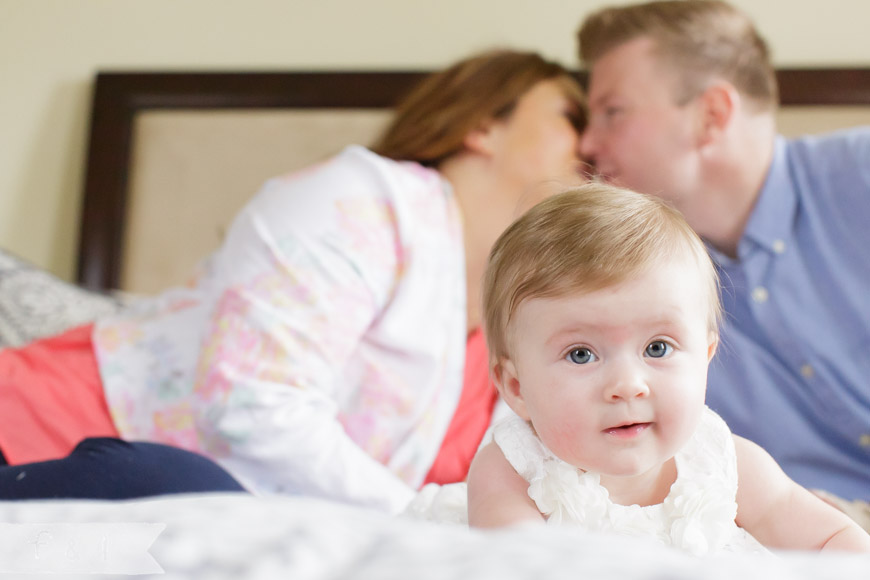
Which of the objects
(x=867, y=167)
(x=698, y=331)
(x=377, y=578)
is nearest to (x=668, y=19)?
(x=867, y=167)

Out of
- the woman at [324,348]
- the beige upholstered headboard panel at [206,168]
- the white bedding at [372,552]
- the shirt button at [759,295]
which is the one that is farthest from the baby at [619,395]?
the beige upholstered headboard panel at [206,168]

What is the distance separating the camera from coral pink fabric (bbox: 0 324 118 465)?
1099 millimetres

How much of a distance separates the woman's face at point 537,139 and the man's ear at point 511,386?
68 cm

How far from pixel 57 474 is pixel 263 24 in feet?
4.61

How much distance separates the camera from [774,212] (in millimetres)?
1308

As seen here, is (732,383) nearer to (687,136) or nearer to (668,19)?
(687,136)

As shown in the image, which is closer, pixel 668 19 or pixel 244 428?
pixel 244 428

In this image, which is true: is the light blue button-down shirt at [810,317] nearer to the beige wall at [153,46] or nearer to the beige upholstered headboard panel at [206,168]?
the beige wall at [153,46]

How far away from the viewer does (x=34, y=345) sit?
4.21 ft

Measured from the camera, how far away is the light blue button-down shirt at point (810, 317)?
1132mm

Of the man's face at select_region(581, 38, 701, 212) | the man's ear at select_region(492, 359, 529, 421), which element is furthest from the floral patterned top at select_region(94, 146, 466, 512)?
the man's ear at select_region(492, 359, 529, 421)

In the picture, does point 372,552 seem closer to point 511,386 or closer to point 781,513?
point 511,386

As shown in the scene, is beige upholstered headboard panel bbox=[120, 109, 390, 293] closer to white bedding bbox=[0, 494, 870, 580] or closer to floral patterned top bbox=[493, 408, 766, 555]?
floral patterned top bbox=[493, 408, 766, 555]

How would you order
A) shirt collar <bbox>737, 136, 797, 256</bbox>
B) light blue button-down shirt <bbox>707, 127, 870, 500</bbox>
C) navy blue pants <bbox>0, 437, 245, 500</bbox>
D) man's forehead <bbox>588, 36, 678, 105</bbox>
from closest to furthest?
1. navy blue pants <bbox>0, 437, 245, 500</bbox>
2. light blue button-down shirt <bbox>707, 127, 870, 500</bbox>
3. shirt collar <bbox>737, 136, 797, 256</bbox>
4. man's forehead <bbox>588, 36, 678, 105</bbox>
